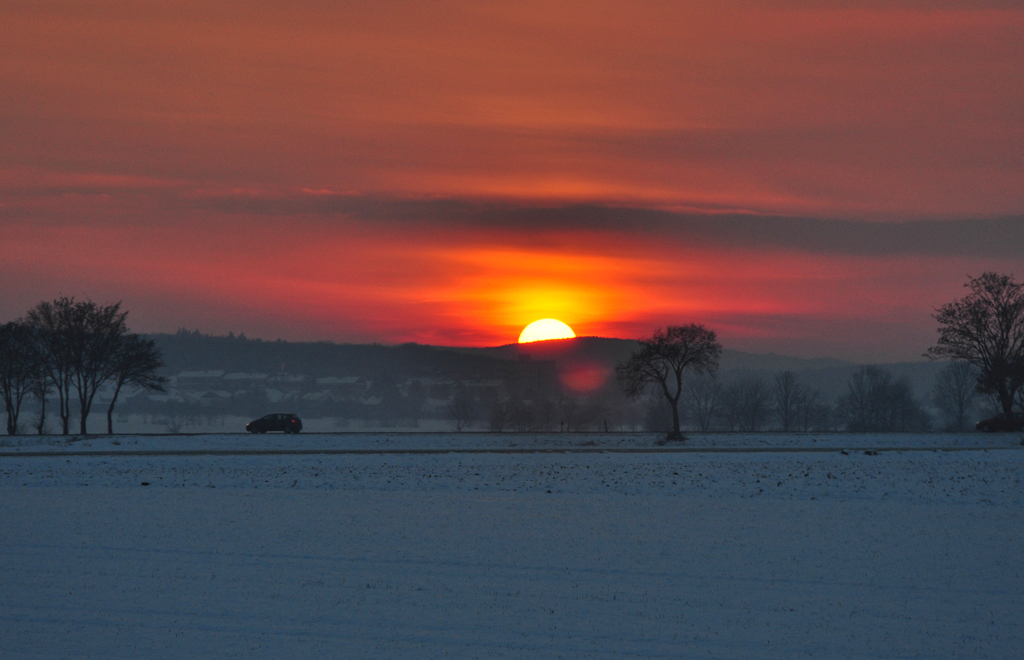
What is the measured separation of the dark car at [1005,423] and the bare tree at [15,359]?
234 ft

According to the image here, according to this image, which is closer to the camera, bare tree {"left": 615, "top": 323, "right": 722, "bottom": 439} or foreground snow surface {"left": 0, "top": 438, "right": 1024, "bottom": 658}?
foreground snow surface {"left": 0, "top": 438, "right": 1024, "bottom": 658}

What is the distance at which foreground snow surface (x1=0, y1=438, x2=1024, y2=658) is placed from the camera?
1235 centimetres

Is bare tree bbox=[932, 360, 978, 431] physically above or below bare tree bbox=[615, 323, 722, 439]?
below

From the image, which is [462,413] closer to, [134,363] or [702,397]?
[702,397]

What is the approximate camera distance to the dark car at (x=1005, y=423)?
53031 mm

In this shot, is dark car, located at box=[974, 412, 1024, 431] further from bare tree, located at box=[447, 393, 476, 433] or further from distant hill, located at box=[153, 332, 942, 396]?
distant hill, located at box=[153, 332, 942, 396]

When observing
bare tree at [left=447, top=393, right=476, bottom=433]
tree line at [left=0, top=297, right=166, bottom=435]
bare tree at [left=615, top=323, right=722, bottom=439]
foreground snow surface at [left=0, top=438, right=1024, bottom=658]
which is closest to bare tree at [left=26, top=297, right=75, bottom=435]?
tree line at [left=0, top=297, right=166, bottom=435]

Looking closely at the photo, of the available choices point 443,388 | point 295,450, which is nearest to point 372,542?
point 295,450

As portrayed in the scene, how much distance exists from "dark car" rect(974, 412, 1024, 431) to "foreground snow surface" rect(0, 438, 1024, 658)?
27.3m

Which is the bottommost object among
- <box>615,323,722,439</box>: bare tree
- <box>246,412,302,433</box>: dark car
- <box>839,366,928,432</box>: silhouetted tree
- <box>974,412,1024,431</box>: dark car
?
<box>839,366,928,432</box>: silhouetted tree

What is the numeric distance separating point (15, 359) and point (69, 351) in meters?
3.69

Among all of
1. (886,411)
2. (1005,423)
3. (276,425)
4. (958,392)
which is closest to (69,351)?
(276,425)

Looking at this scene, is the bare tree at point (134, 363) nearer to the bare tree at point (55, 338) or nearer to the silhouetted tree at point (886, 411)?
the bare tree at point (55, 338)

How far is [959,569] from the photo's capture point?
54.1 feet
